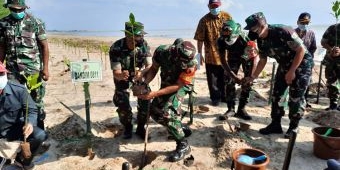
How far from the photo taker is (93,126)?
5574mm

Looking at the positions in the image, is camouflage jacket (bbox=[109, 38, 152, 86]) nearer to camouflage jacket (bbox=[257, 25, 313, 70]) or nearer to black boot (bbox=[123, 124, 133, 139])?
black boot (bbox=[123, 124, 133, 139])

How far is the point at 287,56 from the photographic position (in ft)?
15.8

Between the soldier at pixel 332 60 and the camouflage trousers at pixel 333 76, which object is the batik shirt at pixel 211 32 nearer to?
the soldier at pixel 332 60

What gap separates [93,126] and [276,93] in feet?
9.60

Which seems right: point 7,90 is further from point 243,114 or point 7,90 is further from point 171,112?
point 243,114

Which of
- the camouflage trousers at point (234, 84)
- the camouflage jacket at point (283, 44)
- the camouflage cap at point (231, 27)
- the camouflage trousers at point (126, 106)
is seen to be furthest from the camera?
the camouflage trousers at point (234, 84)

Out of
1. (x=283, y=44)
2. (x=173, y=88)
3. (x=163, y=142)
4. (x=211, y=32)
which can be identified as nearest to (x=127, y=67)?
(x=173, y=88)

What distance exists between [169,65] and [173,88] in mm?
367

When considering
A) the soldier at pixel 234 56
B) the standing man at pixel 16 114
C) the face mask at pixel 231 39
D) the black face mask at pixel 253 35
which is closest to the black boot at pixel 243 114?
the soldier at pixel 234 56

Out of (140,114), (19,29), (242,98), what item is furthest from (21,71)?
(242,98)

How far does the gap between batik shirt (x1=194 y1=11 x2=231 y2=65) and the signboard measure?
279cm

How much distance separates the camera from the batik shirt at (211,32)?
6613 millimetres

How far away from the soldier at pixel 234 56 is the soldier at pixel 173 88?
1.35 metres

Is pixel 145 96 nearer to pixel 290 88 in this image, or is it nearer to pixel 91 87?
pixel 290 88
